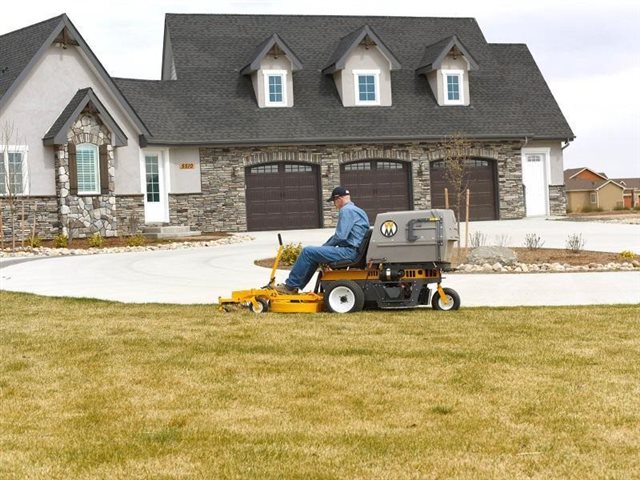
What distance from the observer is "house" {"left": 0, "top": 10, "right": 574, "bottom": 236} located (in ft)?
101

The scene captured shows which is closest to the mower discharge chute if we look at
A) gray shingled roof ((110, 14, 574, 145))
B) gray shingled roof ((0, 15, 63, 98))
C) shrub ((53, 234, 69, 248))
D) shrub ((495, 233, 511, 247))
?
shrub ((495, 233, 511, 247))

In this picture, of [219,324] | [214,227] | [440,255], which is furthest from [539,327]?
[214,227]

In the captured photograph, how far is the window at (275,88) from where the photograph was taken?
3584 centimetres

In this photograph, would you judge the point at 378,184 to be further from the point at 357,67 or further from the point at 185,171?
the point at 185,171

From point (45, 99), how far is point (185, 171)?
18.4 feet

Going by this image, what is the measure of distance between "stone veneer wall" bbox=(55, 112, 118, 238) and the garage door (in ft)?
28.2

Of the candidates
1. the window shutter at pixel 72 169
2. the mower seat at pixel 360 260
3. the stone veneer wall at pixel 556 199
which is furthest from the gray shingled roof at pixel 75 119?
the mower seat at pixel 360 260

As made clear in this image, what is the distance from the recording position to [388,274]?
39.0 feet

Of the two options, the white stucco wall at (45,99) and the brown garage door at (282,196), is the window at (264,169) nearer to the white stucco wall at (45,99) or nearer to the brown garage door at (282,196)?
the brown garage door at (282,196)

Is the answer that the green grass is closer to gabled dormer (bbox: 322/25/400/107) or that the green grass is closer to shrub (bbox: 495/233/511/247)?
shrub (bbox: 495/233/511/247)

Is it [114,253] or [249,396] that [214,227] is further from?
[249,396]

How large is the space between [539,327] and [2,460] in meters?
6.22

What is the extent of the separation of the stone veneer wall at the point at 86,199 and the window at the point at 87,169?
7.4 inches

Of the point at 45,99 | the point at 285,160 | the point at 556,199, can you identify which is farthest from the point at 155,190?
the point at 556,199
